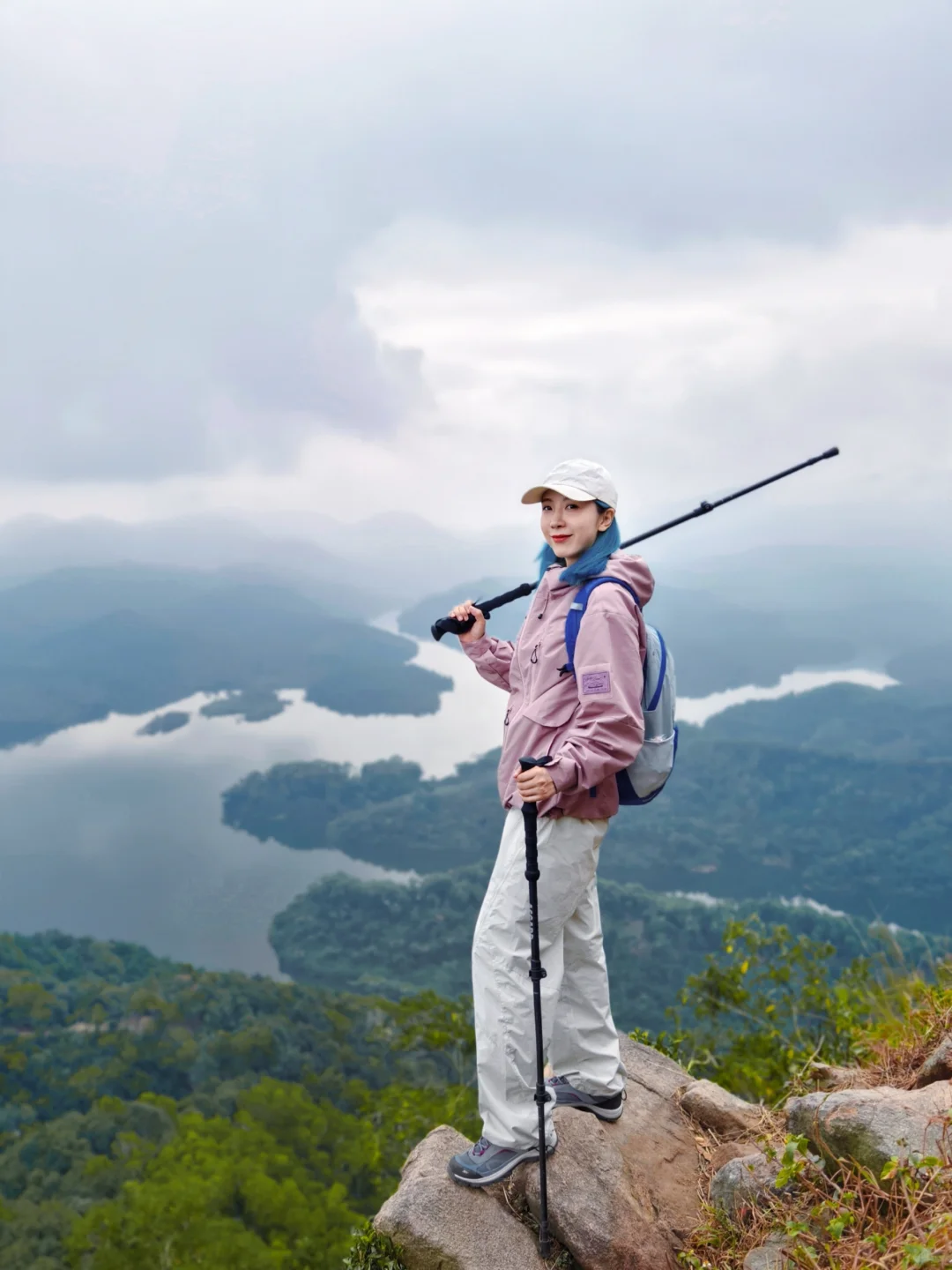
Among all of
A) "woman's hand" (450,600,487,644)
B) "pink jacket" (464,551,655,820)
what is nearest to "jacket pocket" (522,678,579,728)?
"pink jacket" (464,551,655,820)

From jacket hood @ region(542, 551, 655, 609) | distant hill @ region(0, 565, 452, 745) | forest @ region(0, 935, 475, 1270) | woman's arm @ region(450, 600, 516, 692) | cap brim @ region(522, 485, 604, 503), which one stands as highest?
distant hill @ region(0, 565, 452, 745)

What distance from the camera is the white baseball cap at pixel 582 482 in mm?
3798

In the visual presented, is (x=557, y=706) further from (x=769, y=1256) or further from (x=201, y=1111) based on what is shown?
(x=201, y=1111)

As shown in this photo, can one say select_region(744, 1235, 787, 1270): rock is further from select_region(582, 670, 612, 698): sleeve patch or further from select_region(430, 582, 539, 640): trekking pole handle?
select_region(430, 582, 539, 640): trekking pole handle

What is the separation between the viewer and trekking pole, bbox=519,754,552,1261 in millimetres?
3488

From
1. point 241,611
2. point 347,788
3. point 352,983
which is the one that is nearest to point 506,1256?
point 352,983

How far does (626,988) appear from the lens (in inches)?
2144

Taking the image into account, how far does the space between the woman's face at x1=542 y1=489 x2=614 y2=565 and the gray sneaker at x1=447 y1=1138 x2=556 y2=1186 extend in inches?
89.4

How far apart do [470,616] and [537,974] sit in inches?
57.6

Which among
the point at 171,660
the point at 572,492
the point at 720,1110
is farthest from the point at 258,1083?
the point at 171,660

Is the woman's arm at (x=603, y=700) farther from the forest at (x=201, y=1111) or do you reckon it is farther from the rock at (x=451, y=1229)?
the forest at (x=201, y=1111)

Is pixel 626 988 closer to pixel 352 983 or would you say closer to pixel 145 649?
pixel 352 983

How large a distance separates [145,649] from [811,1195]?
183907mm

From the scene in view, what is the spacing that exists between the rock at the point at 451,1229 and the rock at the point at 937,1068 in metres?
1.76
